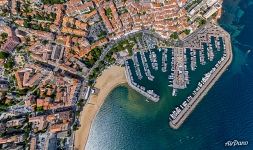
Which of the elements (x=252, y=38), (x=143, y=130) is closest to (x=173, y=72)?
(x=143, y=130)

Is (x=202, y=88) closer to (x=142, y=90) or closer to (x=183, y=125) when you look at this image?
(x=183, y=125)

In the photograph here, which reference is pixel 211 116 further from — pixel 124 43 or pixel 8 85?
pixel 8 85

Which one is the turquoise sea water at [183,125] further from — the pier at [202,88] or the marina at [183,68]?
the marina at [183,68]

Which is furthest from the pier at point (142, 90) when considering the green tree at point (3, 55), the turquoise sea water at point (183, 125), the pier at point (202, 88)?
the green tree at point (3, 55)

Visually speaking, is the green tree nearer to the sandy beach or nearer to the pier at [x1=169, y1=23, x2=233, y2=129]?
the sandy beach

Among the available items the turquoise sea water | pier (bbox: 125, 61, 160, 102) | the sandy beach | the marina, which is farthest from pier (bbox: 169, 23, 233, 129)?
the sandy beach
